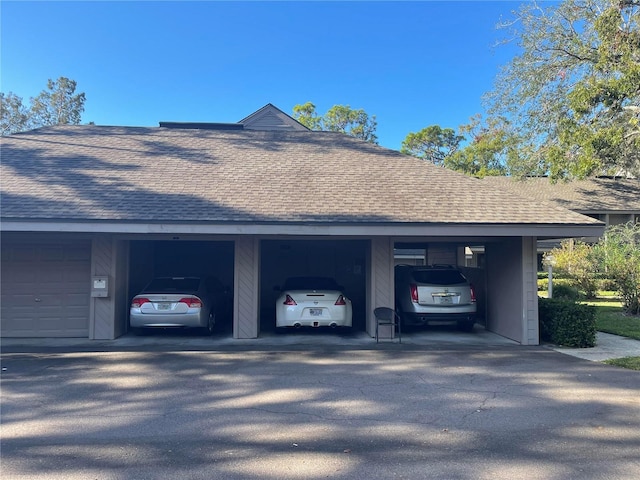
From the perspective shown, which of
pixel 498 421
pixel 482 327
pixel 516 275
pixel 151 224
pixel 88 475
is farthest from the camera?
pixel 482 327

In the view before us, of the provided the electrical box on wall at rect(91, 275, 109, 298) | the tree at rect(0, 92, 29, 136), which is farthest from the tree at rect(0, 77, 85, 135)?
the electrical box on wall at rect(91, 275, 109, 298)

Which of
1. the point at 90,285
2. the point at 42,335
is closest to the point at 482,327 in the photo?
the point at 90,285

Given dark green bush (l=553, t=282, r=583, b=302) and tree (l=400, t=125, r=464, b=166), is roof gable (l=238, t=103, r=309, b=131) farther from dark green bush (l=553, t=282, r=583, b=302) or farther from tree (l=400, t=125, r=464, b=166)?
tree (l=400, t=125, r=464, b=166)

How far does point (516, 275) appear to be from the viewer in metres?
9.87

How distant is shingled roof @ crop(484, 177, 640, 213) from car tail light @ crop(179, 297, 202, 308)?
2050 cm

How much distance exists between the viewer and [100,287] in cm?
963

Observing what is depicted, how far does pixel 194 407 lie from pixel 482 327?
866 cm

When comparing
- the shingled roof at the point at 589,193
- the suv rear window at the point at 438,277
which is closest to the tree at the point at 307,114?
the shingled roof at the point at 589,193

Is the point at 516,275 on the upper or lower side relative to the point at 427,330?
upper

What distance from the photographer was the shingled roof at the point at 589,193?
25.4 metres

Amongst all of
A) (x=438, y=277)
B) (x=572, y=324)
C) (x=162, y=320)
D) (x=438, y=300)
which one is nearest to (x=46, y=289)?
(x=162, y=320)

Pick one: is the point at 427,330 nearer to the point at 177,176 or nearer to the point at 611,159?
the point at 177,176

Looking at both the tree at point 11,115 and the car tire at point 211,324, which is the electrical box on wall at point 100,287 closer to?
the car tire at point 211,324

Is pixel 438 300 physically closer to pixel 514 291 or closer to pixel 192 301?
pixel 514 291
